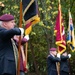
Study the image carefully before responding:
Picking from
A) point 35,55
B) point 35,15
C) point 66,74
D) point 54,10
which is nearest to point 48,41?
point 54,10

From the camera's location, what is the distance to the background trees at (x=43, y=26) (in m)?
14.9

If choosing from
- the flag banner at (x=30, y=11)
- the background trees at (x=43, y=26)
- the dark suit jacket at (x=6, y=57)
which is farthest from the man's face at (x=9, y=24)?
the background trees at (x=43, y=26)

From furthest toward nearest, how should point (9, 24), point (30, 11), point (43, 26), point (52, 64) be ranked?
point (43, 26), point (52, 64), point (30, 11), point (9, 24)

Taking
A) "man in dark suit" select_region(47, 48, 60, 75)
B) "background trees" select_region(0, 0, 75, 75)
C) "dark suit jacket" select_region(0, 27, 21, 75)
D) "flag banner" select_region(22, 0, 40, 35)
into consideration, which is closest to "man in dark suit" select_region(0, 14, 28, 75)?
"dark suit jacket" select_region(0, 27, 21, 75)

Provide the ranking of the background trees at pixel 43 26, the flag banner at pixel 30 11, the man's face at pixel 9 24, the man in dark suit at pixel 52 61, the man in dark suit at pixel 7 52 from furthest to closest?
the background trees at pixel 43 26, the man in dark suit at pixel 52 61, the flag banner at pixel 30 11, the man's face at pixel 9 24, the man in dark suit at pixel 7 52

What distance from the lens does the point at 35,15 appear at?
603 centimetres

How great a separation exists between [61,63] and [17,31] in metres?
6.97

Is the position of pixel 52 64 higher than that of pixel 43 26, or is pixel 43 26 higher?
pixel 43 26

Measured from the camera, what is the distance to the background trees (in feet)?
48.9

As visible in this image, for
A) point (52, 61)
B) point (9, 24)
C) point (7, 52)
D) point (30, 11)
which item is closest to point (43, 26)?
point (52, 61)

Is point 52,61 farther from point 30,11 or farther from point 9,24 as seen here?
point 9,24

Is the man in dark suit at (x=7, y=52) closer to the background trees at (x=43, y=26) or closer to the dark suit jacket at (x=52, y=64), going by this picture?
the dark suit jacket at (x=52, y=64)

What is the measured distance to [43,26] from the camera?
1453 cm

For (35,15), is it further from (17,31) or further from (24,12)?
(17,31)
